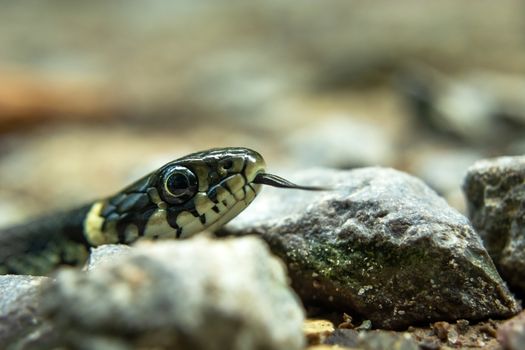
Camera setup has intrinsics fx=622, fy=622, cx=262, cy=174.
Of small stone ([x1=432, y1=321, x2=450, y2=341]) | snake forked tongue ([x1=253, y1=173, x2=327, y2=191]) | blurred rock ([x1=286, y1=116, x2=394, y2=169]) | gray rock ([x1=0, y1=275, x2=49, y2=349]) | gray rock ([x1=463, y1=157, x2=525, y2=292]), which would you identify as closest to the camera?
gray rock ([x1=0, y1=275, x2=49, y2=349])

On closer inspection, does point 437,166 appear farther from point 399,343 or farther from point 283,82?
point 283,82

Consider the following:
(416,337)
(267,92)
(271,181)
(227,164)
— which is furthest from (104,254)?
(267,92)

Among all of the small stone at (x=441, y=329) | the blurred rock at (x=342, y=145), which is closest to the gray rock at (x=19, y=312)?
the small stone at (x=441, y=329)

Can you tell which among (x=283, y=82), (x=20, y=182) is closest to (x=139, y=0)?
(x=283, y=82)

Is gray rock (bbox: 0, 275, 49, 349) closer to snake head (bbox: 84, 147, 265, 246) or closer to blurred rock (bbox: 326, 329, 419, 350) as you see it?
snake head (bbox: 84, 147, 265, 246)

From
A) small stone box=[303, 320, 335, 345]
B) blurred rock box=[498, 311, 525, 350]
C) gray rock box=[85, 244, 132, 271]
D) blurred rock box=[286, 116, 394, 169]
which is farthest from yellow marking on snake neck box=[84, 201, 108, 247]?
blurred rock box=[286, 116, 394, 169]

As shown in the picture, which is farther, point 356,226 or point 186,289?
point 356,226
